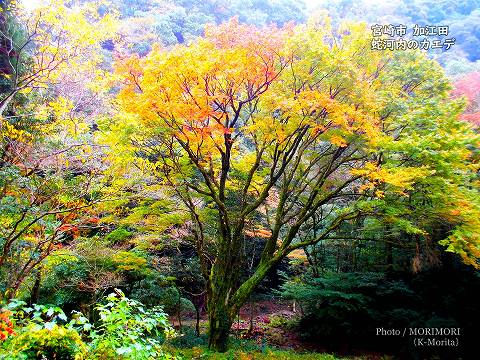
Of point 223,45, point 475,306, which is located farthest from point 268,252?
point 475,306

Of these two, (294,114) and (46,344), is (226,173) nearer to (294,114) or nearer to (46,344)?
(294,114)

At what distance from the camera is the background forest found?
5.43 m

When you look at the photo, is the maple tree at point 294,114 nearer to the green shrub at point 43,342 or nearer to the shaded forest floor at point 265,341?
the shaded forest floor at point 265,341

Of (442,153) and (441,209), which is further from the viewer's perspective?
(441,209)

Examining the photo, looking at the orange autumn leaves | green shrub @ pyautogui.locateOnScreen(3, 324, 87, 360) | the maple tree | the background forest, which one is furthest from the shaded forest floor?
green shrub @ pyautogui.locateOnScreen(3, 324, 87, 360)

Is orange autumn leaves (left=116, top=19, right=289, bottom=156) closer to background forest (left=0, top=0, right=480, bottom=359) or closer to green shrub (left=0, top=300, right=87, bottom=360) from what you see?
background forest (left=0, top=0, right=480, bottom=359)

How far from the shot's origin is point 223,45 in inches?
230

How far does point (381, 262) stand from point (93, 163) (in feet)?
34.4

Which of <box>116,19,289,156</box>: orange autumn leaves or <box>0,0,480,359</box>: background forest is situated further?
<box>116,19,289,156</box>: orange autumn leaves

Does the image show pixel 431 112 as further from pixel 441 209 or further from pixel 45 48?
pixel 45 48

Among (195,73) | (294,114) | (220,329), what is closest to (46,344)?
(195,73)

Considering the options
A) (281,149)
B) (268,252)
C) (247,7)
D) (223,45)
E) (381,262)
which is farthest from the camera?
(247,7)

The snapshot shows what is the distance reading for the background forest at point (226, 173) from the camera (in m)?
5.43

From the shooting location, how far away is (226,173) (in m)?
7.52
